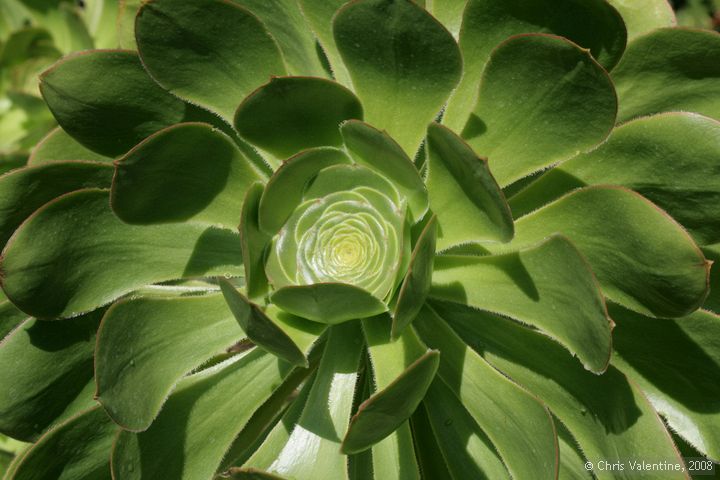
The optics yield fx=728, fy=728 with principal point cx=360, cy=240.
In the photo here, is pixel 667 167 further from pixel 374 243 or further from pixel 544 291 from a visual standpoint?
pixel 374 243

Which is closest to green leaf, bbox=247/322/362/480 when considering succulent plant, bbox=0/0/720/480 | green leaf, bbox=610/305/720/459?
succulent plant, bbox=0/0/720/480

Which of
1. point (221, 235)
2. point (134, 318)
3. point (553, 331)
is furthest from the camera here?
point (221, 235)

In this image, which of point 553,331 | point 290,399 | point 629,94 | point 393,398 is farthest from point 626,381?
point 290,399

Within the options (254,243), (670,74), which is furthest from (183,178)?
(670,74)

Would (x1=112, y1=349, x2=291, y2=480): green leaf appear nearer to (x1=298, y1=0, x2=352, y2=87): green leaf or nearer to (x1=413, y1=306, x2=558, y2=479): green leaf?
(x1=413, y1=306, x2=558, y2=479): green leaf

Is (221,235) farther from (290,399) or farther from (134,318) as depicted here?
(290,399)
